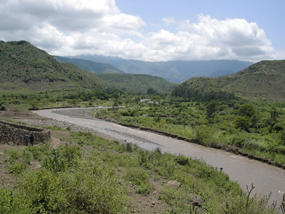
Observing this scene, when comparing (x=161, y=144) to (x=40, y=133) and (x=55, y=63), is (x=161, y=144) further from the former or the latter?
(x=55, y=63)

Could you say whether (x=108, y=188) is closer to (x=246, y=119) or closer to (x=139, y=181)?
(x=139, y=181)

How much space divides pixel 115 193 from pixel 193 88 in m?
146

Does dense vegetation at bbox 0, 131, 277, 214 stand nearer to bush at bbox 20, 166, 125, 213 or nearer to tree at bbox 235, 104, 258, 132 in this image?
bush at bbox 20, 166, 125, 213

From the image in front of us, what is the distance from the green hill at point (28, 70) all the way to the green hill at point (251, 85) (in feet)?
268

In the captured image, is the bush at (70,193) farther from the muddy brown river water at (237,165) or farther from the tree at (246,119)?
the tree at (246,119)

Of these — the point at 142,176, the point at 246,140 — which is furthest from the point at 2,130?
the point at 246,140

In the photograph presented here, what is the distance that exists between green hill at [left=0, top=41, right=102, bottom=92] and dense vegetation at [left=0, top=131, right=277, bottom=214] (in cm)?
13071

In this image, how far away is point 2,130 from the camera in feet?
68.3

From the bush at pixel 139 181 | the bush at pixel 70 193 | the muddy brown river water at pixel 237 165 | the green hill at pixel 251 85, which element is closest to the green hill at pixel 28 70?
the green hill at pixel 251 85

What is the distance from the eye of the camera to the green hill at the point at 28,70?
138000mm

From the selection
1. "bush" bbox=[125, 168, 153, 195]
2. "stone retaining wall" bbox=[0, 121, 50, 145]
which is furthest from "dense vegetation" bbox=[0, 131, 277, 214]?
"stone retaining wall" bbox=[0, 121, 50, 145]

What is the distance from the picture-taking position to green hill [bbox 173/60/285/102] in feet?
393

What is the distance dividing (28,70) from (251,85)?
465 ft

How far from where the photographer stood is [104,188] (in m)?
8.75
